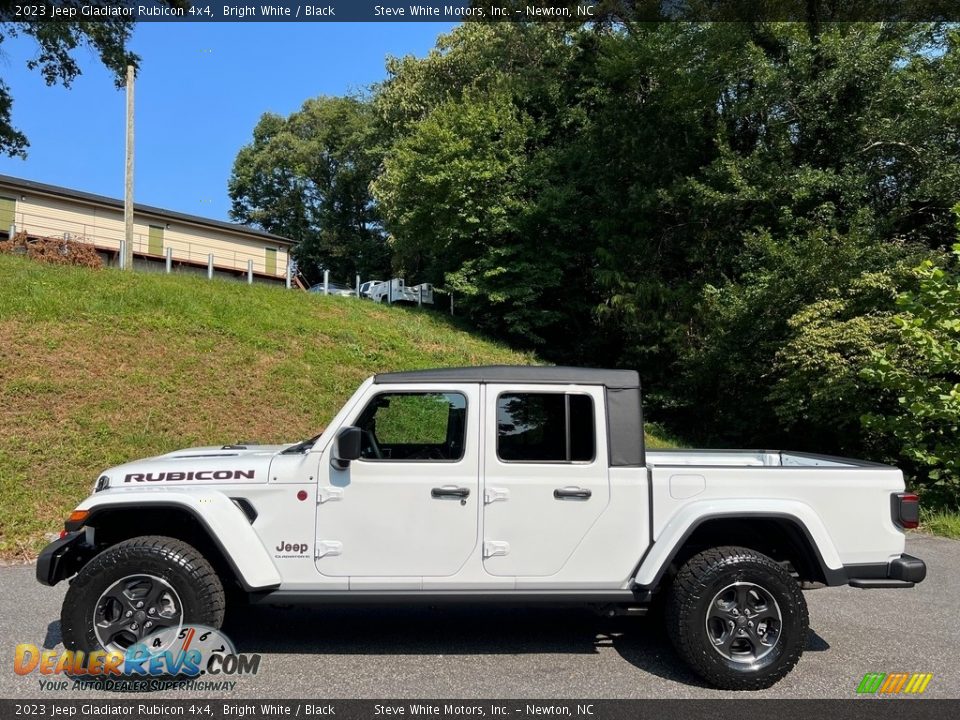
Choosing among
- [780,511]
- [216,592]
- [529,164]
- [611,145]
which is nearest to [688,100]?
[611,145]

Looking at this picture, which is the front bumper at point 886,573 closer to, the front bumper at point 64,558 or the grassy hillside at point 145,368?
the front bumper at point 64,558

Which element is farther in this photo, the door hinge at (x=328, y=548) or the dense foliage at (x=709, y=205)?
the dense foliage at (x=709, y=205)

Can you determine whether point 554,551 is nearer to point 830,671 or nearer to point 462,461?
point 462,461

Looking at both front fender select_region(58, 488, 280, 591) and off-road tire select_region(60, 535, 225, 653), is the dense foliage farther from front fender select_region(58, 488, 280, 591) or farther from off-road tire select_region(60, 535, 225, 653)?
off-road tire select_region(60, 535, 225, 653)

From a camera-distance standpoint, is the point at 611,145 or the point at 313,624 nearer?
the point at 313,624

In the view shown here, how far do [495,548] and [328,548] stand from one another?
978 millimetres

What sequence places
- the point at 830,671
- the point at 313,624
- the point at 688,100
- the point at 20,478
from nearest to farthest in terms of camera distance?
the point at 830,671 → the point at 313,624 → the point at 20,478 → the point at 688,100

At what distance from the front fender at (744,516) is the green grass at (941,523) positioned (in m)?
5.23

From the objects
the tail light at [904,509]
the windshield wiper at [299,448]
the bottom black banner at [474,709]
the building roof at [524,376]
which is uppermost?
the building roof at [524,376]

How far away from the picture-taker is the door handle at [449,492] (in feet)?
12.8

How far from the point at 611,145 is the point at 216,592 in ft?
61.4

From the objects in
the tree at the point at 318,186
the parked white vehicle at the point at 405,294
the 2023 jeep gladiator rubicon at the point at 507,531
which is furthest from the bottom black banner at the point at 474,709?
the tree at the point at 318,186

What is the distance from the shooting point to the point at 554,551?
3893 mm

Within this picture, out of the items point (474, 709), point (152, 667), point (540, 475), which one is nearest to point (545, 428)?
point (540, 475)
